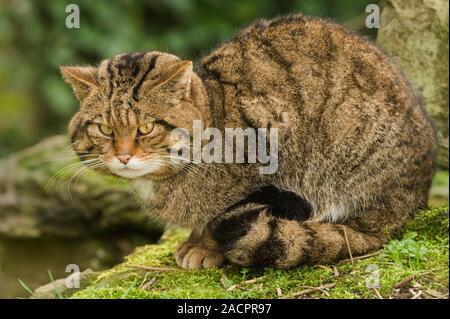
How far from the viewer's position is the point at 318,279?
3.26 metres

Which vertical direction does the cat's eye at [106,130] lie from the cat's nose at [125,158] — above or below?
above

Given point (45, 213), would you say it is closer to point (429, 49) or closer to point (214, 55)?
point (214, 55)

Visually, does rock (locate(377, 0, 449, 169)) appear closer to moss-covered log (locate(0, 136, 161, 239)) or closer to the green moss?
the green moss

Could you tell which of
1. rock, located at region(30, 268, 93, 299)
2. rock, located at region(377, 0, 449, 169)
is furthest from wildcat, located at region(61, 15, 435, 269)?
rock, located at region(377, 0, 449, 169)

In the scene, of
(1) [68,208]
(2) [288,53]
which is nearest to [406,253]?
(2) [288,53]

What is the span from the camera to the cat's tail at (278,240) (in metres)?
3.26

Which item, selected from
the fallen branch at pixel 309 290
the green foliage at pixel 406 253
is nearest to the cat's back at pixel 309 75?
the green foliage at pixel 406 253

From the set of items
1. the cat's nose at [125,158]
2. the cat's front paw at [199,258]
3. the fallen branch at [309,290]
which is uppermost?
the cat's nose at [125,158]

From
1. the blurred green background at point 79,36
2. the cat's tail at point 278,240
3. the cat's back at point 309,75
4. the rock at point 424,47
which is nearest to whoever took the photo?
the cat's tail at point 278,240

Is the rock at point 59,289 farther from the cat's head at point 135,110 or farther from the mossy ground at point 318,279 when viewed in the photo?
the cat's head at point 135,110

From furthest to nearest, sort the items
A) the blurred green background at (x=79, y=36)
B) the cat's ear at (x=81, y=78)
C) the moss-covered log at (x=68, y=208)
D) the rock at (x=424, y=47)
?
the blurred green background at (x=79, y=36)
the moss-covered log at (x=68, y=208)
the rock at (x=424, y=47)
the cat's ear at (x=81, y=78)

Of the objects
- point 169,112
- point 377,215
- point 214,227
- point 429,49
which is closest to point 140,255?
point 214,227

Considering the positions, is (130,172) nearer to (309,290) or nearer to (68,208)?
(309,290)
